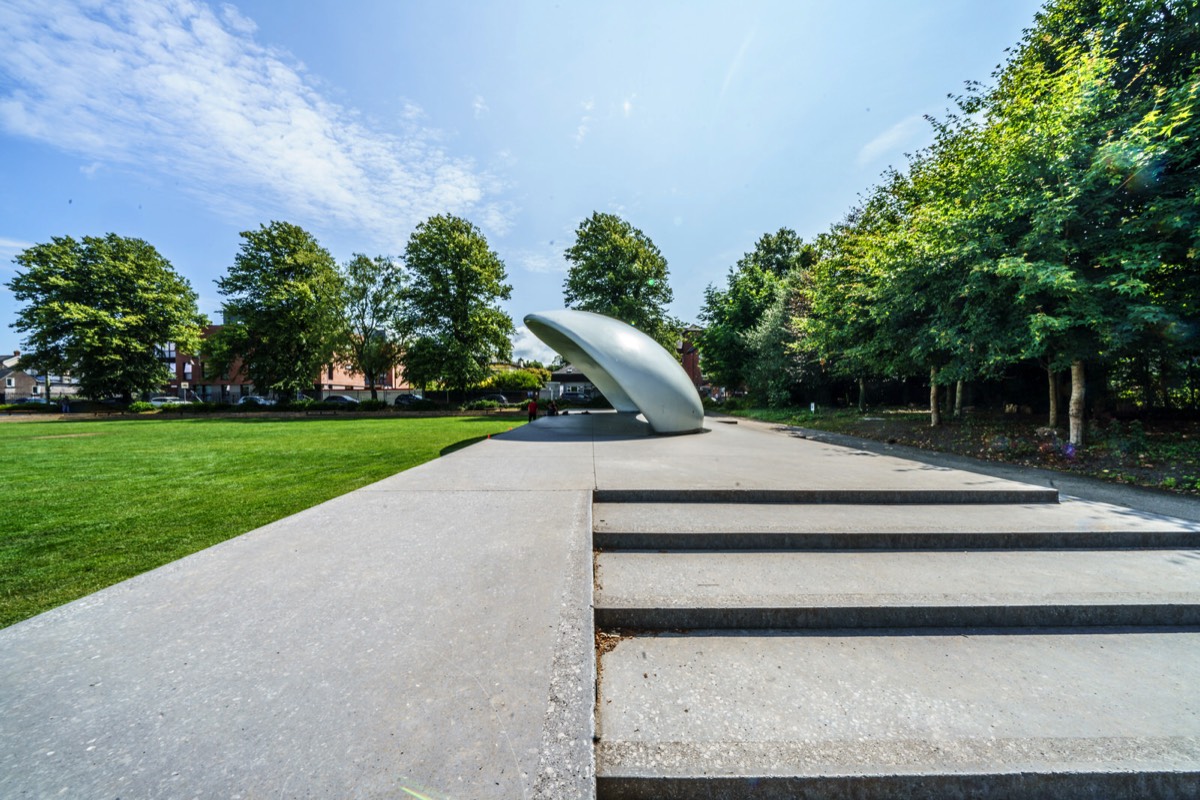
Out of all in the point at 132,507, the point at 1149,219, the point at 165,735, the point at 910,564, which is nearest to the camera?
the point at 165,735

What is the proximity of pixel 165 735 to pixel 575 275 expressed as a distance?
31346mm

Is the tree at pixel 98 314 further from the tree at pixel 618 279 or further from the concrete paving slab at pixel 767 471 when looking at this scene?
the concrete paving slab at pixel 767 471

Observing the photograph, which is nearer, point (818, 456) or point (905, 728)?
point (905, 728)

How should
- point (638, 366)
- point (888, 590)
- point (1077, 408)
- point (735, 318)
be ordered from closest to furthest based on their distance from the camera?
1. point (888, 590)
2. point (1077, 408)
3. point (638, 366)
4. point (735, 318)

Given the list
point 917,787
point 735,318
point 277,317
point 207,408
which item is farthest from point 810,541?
point 207,408

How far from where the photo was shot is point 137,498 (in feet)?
19.3

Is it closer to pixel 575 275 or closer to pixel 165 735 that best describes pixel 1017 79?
pixel 165 735

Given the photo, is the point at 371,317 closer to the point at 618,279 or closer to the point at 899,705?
the point at 618,279

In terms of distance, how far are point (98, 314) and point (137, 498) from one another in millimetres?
37223

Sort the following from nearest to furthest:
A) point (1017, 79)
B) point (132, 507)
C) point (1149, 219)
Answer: point (132, 507) → point (1149, 219) → point (1017, 79)

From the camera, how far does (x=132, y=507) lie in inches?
213

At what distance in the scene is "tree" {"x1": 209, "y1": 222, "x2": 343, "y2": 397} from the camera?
29578mm

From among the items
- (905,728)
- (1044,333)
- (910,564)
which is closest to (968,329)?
(1044,333)

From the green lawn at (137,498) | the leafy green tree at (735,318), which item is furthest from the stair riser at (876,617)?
the leafy green tree at (735,318)
